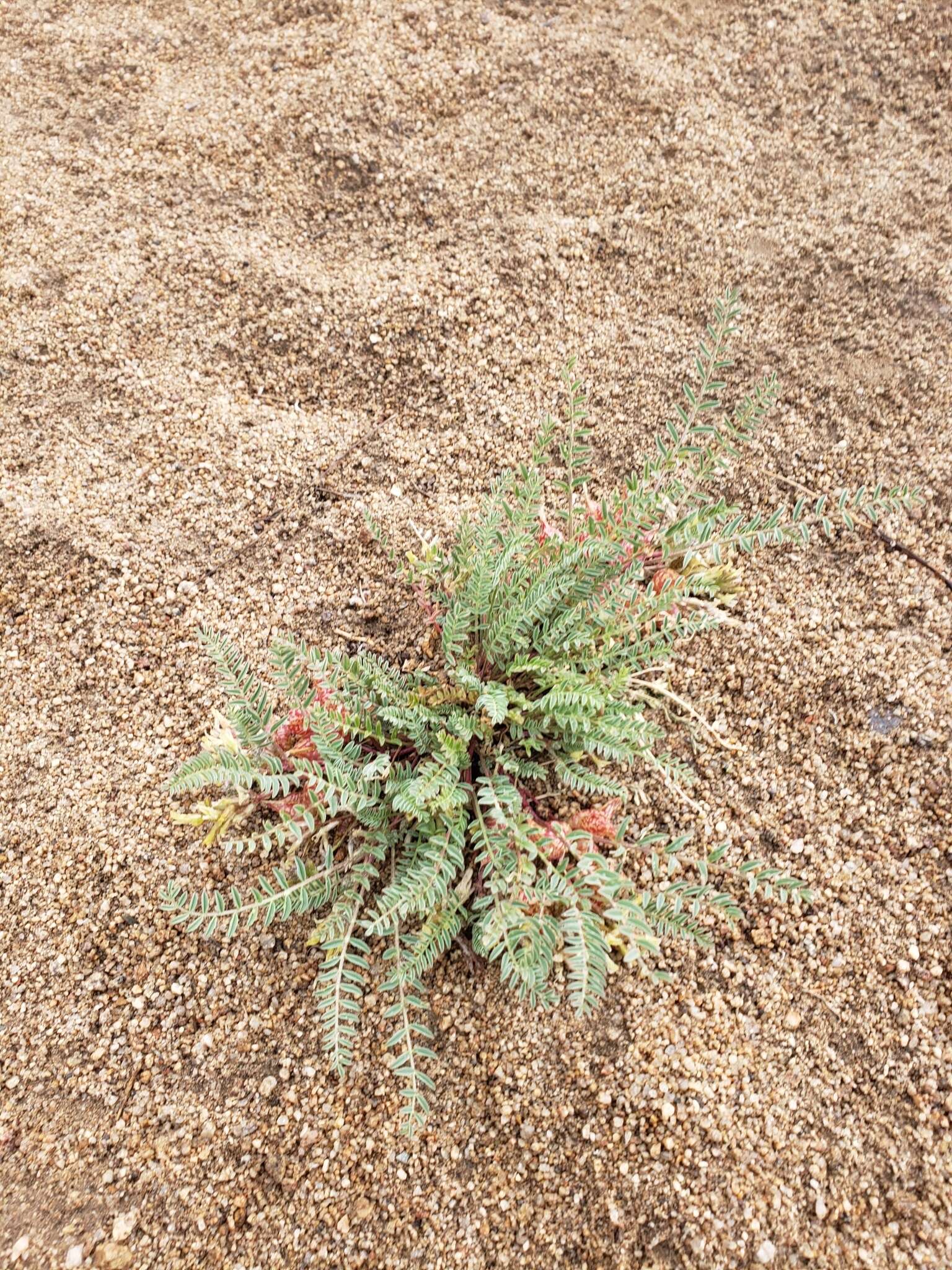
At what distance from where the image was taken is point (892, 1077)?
179cm

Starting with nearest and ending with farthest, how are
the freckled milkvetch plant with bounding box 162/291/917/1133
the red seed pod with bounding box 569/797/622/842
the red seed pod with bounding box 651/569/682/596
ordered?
the freckled milkvetch plant with bounding box 162/291/917/1133 < the red seed pod with bounding box 569/797/622/842 < the red seed pod with bounding box 651/569/682/596

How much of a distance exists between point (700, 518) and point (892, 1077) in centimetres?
119

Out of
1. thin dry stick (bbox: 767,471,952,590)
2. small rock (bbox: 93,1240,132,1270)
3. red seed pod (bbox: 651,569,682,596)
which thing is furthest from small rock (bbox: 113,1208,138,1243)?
thin dry stick (bbox: 767,471,952,590)

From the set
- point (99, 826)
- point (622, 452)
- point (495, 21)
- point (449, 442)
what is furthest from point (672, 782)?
point (495, 21)

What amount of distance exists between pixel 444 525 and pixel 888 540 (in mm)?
1170

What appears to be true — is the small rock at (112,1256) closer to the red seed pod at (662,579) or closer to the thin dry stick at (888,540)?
the red seed pod at (662,579)

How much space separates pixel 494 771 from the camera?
1.93 meters

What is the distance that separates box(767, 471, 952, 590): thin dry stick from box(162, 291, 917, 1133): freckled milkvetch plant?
0.48m

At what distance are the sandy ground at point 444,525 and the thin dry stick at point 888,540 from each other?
0.10 ft

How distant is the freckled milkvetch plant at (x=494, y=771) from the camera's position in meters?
1.66

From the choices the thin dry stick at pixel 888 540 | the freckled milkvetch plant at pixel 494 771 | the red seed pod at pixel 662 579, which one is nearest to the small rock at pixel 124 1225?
the freckled milkvetch plant at pixel 494 771

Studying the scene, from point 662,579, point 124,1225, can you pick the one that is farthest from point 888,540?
point 124,1225

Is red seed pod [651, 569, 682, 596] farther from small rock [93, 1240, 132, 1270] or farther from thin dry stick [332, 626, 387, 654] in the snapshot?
small rock [93, 1240, 132, 1270]

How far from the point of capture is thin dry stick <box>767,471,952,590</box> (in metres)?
2.36
